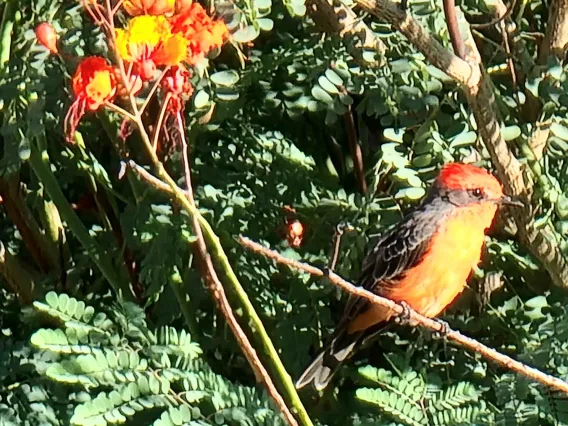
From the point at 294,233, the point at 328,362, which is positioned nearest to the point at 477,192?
the point at 294,233

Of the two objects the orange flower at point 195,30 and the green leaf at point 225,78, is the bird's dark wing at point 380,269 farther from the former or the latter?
the orange flower at point 195,30

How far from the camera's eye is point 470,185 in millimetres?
2523

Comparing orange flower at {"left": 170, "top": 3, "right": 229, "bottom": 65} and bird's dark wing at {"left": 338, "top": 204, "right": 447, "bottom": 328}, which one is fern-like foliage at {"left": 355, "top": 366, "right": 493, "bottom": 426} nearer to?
bird's dark wing at {"left": 338, "top": 204, "right": 447, "bottom": 328}

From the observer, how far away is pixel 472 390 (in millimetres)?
2465

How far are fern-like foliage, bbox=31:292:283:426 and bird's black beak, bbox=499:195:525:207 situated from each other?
26.7 inches

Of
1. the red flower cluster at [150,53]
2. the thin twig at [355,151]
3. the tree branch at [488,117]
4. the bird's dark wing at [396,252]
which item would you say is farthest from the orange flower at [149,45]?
the thin twig at [355,151]

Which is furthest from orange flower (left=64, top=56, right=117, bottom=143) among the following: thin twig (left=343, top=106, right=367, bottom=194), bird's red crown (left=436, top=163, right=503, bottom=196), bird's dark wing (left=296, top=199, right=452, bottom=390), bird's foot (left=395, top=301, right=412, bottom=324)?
thin twig (left=343, top=106, right=367, bottom=194)

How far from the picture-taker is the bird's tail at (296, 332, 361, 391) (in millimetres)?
2643

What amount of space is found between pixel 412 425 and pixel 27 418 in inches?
35.2

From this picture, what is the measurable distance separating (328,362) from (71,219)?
744 millimetres

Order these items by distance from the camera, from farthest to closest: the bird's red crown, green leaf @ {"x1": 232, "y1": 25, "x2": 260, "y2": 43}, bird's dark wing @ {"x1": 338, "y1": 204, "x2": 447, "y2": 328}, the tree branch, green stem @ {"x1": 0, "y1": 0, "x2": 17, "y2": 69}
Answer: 1. bird's dark wing @ {"x1": 338, "y1": 204, "x2": 447, "y2": 328}
2. green stem @ {"x1": 0, "y1": 0, "x2": 17, "y2": 69}
3. the bird's red crown
4. green leaf @ {"x1": 232, "y1": 25, "x2": 260, "y2": 43}
5. the tree branch

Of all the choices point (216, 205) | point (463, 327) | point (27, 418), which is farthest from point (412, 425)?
point (27, 418)

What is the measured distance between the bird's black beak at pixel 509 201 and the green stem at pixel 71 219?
94cm

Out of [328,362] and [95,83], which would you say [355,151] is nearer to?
[328,362]
